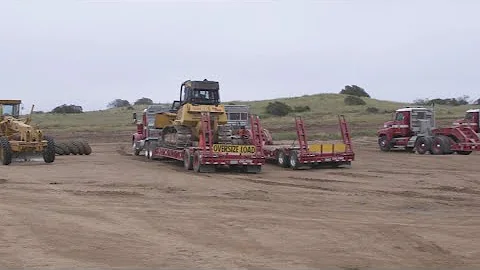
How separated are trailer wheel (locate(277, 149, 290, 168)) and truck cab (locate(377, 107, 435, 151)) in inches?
465

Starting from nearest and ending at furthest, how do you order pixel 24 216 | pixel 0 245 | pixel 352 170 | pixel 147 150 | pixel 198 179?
pixel 0 245 < pixel 24 216 < pixel 198 179 < pixel 352 170 < pixel 147 150

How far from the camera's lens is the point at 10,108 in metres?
26.7

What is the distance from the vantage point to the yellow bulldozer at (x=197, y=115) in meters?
23.6

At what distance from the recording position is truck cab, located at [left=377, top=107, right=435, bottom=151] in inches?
1336

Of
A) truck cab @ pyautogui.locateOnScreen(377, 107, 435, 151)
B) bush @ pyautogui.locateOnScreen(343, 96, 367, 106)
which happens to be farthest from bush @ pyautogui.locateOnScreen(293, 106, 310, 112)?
truck cab @ pyautogui.locateOnScreen(377, 107, 435, 151)

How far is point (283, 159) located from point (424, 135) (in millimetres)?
11898

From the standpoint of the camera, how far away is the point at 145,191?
16.0 metres

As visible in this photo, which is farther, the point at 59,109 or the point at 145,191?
the point at 59,109

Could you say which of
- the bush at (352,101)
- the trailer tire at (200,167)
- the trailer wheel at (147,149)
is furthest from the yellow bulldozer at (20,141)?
the bush at (352,101)

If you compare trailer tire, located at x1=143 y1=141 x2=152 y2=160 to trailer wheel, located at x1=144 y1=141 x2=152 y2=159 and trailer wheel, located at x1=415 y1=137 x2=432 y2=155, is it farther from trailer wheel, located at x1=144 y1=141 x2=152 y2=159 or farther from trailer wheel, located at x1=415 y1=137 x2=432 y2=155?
trailer wheel, located at x1=415 y1=137 x2=432 y2=155

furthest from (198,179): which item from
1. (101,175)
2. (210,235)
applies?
(210,235)

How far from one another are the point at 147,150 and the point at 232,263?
2166 centimetres

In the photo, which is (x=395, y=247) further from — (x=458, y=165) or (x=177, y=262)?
(x=458, y=165)

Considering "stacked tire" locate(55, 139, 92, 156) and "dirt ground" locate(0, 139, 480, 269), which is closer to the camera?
"dirt ground" locate(0, 139, 480, 269)
